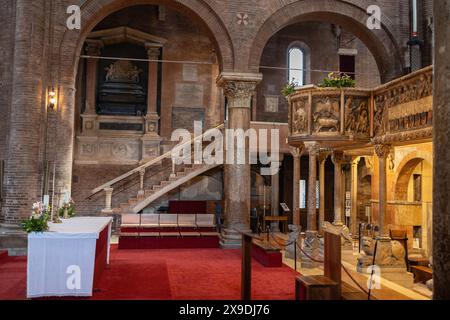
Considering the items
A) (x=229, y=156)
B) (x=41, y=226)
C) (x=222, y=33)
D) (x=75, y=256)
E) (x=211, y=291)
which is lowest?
(x=211, y=291)

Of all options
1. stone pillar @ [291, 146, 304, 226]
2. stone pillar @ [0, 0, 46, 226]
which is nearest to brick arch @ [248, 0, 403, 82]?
stone pillar @ [291, 146, 304, 226]

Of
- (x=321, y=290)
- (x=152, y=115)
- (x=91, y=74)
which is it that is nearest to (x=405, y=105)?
(x=321, y=290)

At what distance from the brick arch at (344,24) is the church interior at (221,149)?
5 cm

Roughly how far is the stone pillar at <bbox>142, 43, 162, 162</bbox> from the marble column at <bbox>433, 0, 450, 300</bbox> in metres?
14.5

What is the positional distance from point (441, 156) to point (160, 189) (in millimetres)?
12722

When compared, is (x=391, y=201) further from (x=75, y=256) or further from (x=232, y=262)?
(x=75, y=256)

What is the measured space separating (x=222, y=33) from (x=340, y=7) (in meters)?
4.09

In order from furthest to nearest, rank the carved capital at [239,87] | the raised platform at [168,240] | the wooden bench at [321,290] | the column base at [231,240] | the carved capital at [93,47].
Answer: the carved capital at [93,47], the carved capital at [239,87], the column base at [231,240], the raised platform at [168,240], the wooden bench at [321,290]

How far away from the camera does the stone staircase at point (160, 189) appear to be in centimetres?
1563

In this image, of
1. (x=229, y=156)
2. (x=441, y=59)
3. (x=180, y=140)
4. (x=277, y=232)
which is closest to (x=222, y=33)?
(x=229, y=156)

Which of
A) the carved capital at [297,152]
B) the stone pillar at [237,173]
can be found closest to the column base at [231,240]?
the stone pillar at [237,173]

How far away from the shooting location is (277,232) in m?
17.7

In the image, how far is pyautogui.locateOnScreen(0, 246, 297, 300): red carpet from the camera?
750 cm

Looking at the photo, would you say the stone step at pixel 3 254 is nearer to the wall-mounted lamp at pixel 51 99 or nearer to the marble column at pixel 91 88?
the wall-mounted lamp at pixel 51 99
